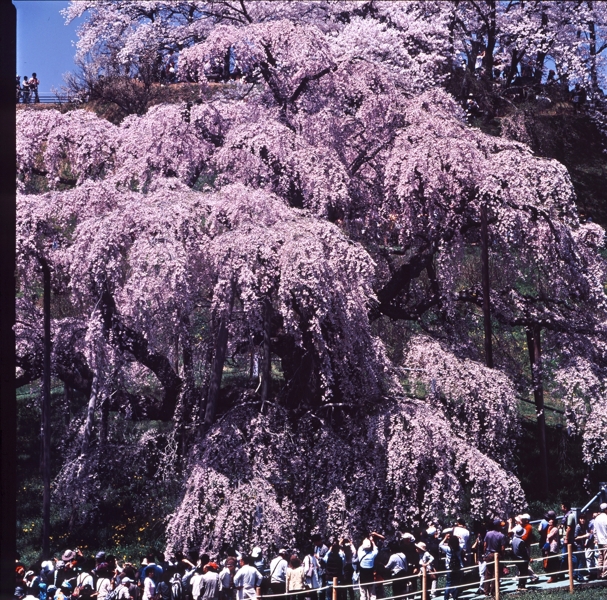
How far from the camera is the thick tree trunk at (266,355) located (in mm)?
18016

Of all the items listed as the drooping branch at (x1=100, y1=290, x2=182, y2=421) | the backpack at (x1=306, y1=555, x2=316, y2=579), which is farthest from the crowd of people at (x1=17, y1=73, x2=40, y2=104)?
the backpack at (x1=306, y1=555, x2=316, y2=579)

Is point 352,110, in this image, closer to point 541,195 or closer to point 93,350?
point 541,195

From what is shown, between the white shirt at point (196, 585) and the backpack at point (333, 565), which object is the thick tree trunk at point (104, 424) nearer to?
the white shirt at point (196, 585)

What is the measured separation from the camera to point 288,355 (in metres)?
21.0

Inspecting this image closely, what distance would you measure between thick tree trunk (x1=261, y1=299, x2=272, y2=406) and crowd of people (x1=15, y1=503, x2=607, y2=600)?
3304mm

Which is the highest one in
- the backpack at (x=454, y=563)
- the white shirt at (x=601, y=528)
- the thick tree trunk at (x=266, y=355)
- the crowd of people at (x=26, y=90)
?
the crowd of people at (x=26, y=90)

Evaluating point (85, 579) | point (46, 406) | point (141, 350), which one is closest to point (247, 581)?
point (85, 579)

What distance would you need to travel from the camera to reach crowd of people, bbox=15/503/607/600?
13.3m

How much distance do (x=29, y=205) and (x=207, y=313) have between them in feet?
13.7

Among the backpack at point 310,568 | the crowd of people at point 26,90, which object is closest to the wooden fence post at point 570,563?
the backpack at point 310,568

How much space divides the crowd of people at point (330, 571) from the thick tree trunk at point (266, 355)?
10.8ft

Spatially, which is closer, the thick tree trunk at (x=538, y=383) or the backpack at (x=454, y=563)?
the backpack at (x=454, y=563)

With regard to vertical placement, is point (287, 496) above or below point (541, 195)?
below

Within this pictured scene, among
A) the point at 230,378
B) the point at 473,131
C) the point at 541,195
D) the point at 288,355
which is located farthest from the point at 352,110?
the point at 230,378
